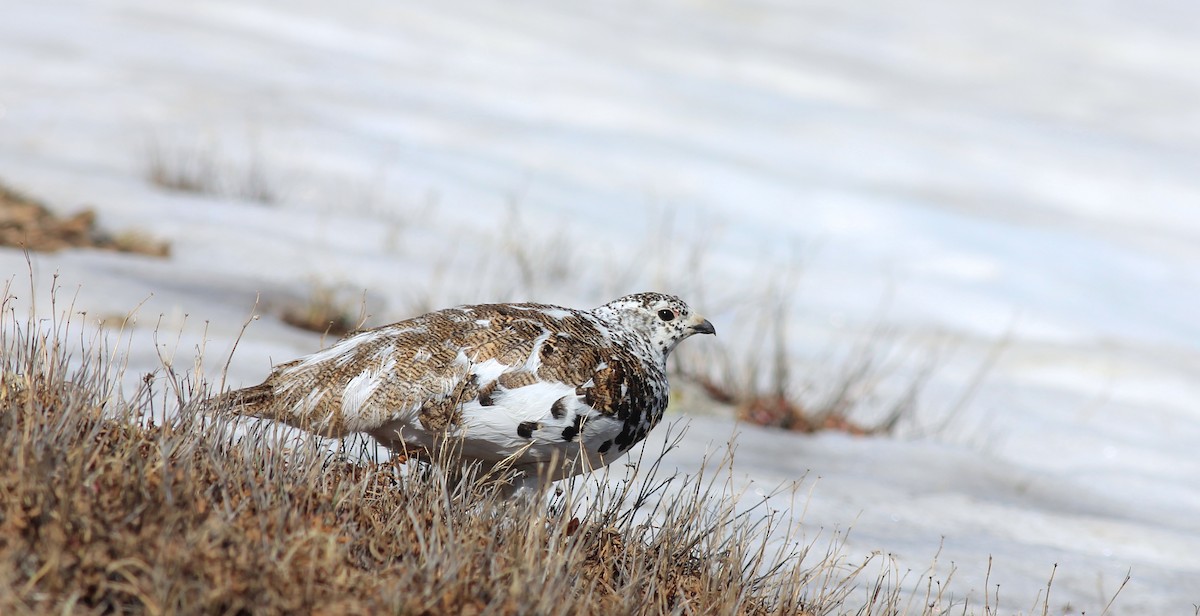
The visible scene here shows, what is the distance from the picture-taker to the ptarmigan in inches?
130

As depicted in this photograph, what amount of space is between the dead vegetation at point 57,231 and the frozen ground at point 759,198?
0.19 metres

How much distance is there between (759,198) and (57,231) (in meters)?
6.82

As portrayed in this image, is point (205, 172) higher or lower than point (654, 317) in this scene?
lower

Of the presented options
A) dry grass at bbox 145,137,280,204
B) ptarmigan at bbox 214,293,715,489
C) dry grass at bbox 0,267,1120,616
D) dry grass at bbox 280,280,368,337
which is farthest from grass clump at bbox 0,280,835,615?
dry grass at bbox 145,137,280,204

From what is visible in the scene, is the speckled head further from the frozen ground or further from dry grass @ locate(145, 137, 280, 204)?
dry grass @ locate(145, 137, 280, 204)

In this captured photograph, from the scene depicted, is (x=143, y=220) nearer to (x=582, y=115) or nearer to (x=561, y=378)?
(x=561, y=378)

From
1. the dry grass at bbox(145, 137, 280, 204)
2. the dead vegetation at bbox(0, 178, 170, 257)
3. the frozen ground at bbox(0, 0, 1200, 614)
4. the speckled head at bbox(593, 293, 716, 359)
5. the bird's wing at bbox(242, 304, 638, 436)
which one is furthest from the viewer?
the dry grass at bbox(145, 137, 280, 204)

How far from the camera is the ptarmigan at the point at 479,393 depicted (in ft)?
10.9

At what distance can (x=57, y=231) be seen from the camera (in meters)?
7.36

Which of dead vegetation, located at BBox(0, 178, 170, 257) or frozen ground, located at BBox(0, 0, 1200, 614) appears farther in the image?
dead vegetation, located at BBox(0, 178, 170, 257)

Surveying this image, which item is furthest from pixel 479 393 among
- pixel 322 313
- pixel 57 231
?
pixel 57 231

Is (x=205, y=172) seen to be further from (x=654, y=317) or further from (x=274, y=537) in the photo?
(x=274, y=537)

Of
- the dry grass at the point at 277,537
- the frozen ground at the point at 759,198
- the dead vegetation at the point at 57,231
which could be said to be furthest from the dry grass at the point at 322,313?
the dry grass at the point at 277,537

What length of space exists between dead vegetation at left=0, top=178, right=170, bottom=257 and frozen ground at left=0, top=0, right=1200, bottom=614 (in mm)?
195
